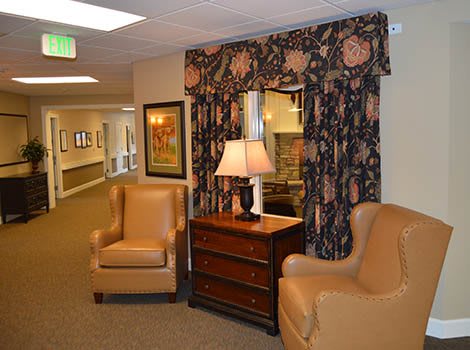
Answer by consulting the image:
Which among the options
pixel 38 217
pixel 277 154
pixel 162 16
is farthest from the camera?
pixel 38 217

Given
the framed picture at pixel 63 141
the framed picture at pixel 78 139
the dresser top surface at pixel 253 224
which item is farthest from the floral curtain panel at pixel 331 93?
the framed picture at pixel 78 139

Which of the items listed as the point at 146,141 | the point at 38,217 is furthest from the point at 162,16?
the point at 38,217

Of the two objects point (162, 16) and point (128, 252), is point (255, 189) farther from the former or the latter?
point (162, 16)

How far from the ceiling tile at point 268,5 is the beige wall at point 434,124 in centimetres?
69

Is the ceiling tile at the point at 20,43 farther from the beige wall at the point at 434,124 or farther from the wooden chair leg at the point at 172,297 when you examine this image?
the beige wall at the point at 434,124

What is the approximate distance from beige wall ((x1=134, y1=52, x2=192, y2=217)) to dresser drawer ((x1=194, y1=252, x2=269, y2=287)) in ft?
3.49

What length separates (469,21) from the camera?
286 cm

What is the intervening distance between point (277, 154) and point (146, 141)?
5.59 ft

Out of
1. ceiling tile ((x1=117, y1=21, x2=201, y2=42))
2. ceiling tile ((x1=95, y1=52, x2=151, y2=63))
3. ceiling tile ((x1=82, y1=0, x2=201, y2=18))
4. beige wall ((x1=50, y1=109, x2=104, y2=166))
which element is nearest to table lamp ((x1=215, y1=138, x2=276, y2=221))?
ceiling tile ((x1=117, y1=21, x2=201, y2=42))

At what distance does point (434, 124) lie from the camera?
2977mm

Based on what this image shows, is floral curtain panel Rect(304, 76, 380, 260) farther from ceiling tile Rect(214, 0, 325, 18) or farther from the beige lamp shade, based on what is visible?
ceiling tile Rect(214, 0, 325, 18)

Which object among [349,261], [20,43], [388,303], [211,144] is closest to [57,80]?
[20,43]

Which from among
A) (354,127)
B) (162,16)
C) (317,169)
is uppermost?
(162,16)

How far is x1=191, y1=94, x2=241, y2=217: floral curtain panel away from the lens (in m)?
4.08
